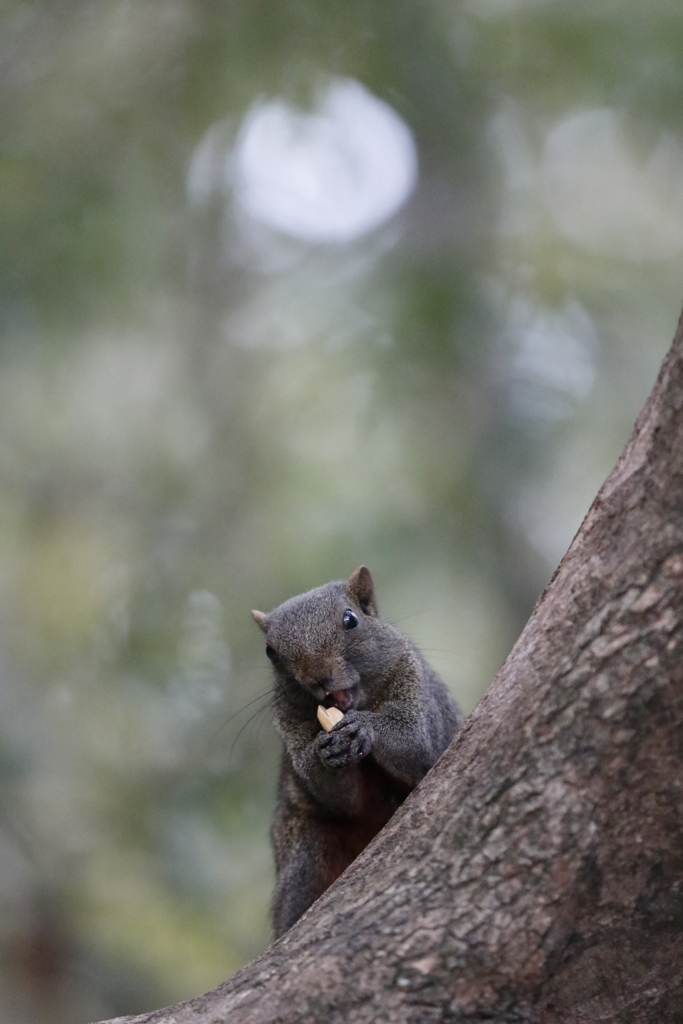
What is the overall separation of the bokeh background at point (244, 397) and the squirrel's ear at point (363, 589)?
2.97 metres

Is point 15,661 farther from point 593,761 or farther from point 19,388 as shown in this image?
point 593,761

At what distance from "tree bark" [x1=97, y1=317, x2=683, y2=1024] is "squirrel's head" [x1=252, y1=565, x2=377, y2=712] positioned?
1.10 m

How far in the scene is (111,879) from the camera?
286 inches

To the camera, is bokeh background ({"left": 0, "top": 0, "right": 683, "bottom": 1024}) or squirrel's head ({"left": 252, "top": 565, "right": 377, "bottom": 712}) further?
bokeh background ({"left": 0, "top": 0, "right": 683, "bottom": 1024})

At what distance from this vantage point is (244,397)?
8.03 meters

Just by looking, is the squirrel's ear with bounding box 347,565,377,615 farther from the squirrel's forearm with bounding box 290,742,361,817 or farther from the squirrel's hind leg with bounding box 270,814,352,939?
the squirrel's hind leg with bounding box 270,814,352,939

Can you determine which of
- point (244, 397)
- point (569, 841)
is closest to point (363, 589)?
point (569, 841)

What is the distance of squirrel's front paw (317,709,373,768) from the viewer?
10.5ft

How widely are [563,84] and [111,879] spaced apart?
6469 mm

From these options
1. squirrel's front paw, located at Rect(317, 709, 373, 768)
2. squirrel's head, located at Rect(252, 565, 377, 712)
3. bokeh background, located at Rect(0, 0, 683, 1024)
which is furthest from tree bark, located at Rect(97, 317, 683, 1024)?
bokeh background, located at Rect(0, 0, 683, 1024)

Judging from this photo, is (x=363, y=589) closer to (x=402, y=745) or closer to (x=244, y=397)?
(x=402, y=745)

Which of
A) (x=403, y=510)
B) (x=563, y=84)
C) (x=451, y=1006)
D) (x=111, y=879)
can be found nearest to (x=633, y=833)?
(x=451, y=1006)

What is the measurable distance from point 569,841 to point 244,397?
610 centimetres

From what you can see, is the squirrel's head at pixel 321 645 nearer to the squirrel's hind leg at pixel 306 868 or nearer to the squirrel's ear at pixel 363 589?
the squirrel's ear at pixel 363 589
